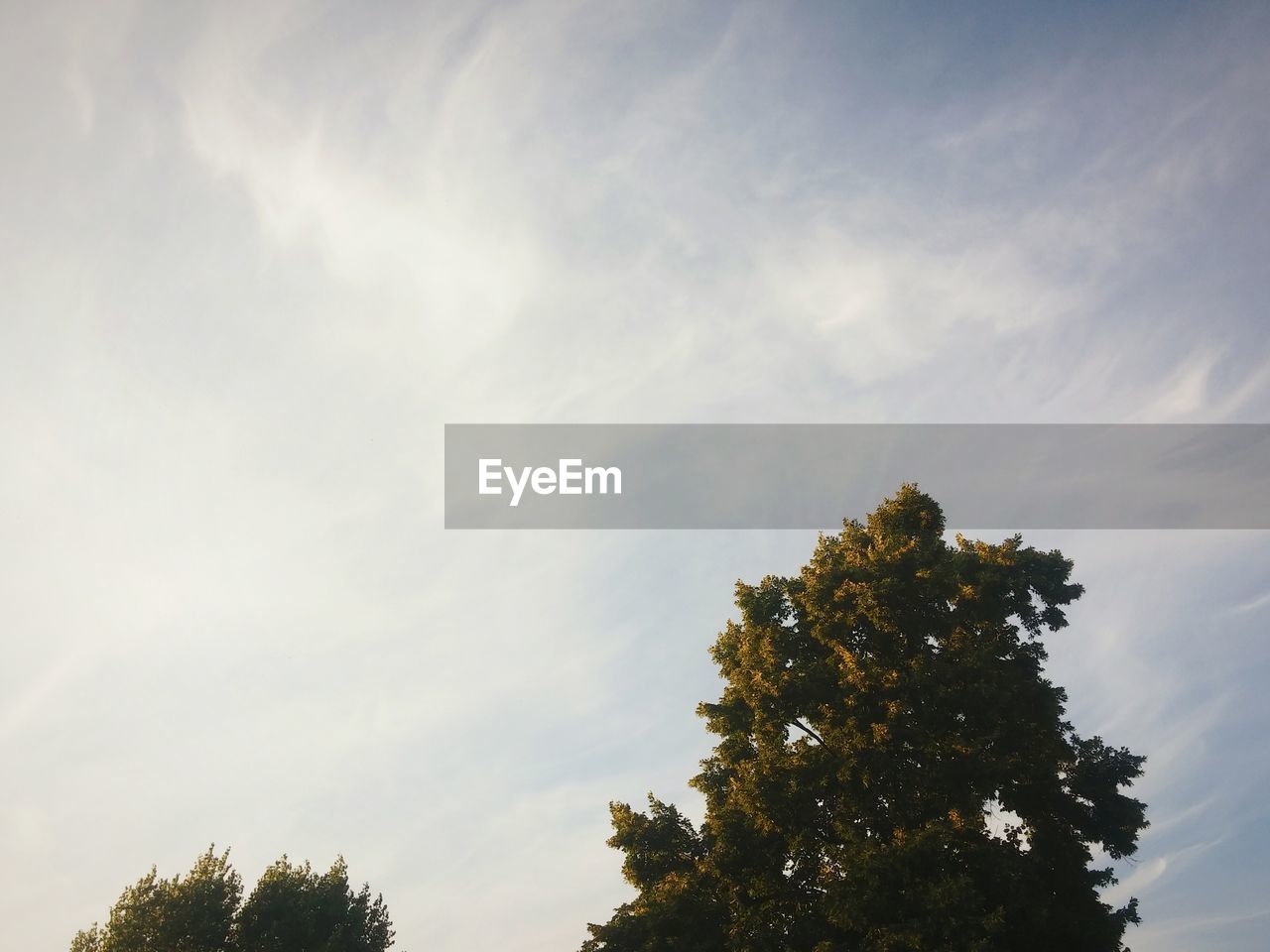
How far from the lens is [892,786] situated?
2078 cm

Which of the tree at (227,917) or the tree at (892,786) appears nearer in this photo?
the tree at (892,786)

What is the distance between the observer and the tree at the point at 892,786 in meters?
18.5

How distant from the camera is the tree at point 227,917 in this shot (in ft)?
104

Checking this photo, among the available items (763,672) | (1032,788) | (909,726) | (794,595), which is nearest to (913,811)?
(909,726)

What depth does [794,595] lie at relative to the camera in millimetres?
24953

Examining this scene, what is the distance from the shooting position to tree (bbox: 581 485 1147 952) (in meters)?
18.5

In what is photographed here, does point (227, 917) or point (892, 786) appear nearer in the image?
point (892, 786)

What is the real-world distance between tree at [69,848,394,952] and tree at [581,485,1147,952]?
19.6 meters

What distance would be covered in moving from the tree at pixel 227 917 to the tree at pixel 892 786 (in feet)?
64.3

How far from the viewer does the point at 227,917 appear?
108ft

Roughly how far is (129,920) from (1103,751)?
1730 inches

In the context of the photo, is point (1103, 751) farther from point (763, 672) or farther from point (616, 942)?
point (616, 942)

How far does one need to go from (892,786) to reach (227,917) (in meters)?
33.8

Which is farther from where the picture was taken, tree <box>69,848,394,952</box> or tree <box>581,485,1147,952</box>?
tree <box>69,848,394,952</box>
